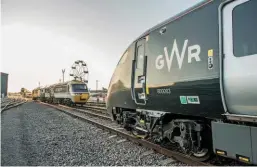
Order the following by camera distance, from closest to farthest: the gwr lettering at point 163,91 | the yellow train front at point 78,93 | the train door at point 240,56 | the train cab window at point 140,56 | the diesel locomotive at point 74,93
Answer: the train door at point 240,56 → the gwr lettering at point 163,91 → the train cab window at point 140,56 → the yellow train front at point 78,93 → the diesel locomotive at point 74,93

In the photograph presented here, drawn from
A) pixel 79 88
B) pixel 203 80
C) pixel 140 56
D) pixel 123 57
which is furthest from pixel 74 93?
pixel 203 80

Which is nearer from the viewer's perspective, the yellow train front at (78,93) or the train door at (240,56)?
the train door at (240,56)

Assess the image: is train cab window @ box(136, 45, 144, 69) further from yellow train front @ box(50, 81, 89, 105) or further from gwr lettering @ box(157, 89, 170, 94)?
yellow train front @ box(50, 81, 89, 105)

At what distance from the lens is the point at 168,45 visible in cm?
569

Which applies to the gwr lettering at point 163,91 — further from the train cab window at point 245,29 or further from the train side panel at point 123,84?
the train cab window at point 245,29

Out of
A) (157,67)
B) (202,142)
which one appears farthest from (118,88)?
(202,142)

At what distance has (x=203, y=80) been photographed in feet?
14.8

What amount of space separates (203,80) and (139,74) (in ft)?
8.76

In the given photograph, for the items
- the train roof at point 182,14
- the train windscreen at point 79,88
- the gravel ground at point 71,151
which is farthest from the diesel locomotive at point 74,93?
the train roof at point 182,14

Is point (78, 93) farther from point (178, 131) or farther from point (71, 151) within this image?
point (178, 131)

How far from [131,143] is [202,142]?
276 centimetres

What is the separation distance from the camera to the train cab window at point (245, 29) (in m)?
3.80

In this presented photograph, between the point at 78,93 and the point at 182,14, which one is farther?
the point at 78,93

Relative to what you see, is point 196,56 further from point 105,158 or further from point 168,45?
point 105,158
